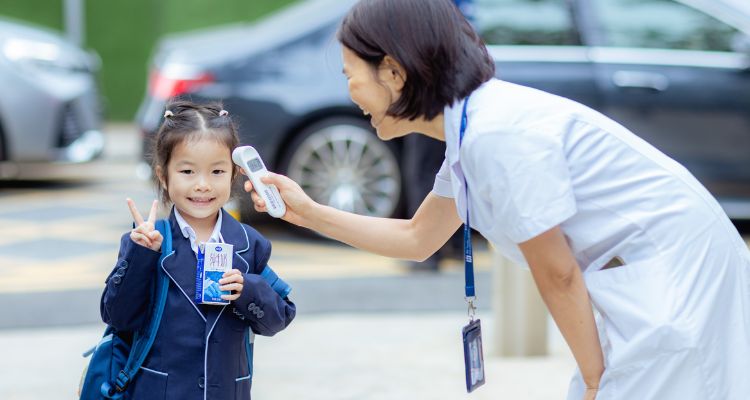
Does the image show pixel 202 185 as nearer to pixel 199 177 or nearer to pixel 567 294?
pixel 199 177

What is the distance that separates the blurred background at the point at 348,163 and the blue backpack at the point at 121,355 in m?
1.70

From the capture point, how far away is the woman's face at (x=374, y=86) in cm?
212

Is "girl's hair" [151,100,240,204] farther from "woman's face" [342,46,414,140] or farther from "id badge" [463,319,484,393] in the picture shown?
"id badge" [463,319,484,393]

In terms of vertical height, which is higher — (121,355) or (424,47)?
(424,47)

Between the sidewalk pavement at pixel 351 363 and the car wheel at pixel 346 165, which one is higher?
the car wheel at pixel 346 165

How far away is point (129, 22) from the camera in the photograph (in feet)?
56.0

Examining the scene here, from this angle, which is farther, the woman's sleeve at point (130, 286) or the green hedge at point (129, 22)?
the green hedge at point (129, 22)

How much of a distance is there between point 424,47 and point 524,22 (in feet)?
16.3

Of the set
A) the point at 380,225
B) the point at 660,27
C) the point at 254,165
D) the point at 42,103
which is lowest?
the point at 380,225

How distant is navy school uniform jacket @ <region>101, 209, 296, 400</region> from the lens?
2381 mm

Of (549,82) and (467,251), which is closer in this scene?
(467,251)

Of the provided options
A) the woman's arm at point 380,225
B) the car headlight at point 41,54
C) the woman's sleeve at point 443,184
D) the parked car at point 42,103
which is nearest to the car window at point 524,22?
the parked car at point 42,103

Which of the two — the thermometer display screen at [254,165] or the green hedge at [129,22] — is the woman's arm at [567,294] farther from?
the green hedge at [129,22]

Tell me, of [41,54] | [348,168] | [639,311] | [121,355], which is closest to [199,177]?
[121,355]
